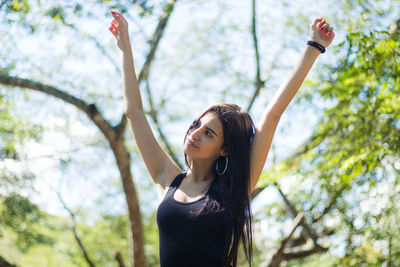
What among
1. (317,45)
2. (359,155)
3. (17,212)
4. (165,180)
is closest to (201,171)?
(165,180)

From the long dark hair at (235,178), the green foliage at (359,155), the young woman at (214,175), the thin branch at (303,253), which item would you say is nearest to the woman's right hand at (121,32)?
the young woman at (214,175)

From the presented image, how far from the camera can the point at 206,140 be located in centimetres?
191

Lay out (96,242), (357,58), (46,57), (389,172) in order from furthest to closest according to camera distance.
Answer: (96,242)
(46,57)
(389,172)
(357,58)

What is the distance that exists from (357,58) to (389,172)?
162 cm

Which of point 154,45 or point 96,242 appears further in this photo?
point 96,242

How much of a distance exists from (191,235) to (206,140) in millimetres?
367

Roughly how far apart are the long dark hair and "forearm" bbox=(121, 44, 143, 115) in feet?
1.04

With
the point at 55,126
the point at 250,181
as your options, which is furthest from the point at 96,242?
the point at 250,181

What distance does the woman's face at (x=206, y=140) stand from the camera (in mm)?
1899

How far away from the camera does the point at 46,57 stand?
6410 mm

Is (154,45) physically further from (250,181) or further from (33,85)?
(250,181)

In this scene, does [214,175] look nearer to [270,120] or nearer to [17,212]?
[270,120]

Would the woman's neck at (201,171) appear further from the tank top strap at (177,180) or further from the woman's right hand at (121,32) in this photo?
the woman's right hand at (121,32)

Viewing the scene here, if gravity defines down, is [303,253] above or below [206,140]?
below
